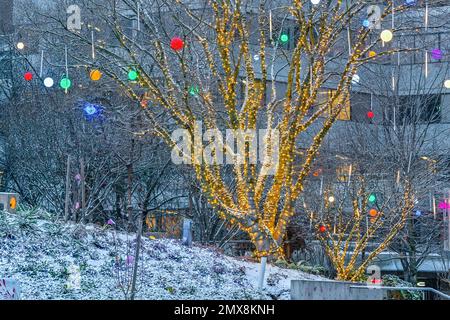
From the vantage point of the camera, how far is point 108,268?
45.2ft

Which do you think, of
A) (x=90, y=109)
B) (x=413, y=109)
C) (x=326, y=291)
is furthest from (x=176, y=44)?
(x=413, y=109)

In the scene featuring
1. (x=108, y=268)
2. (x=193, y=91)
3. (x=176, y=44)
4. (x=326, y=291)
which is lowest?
(x=326, y=291)

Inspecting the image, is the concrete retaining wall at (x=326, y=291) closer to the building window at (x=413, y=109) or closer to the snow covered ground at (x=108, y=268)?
the snow covered ground at (x=108, y=268)

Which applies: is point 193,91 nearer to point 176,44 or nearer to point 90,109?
point 176,44

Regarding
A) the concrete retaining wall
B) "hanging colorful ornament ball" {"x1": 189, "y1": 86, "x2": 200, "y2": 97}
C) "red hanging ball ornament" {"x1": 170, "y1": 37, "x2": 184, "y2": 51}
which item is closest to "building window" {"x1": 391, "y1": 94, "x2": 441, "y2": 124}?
"hanging colorful ornament ball" {"x1": 189, "y1": 86, "x2": 200, "y2": 97}

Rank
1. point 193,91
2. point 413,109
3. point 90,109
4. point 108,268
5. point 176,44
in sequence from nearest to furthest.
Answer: point 108,268, point 176,44, point 193,91, point 90,109, point 413,109

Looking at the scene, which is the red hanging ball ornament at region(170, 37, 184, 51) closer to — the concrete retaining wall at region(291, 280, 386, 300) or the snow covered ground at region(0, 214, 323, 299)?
the snow covered ground at region(0, 214, 323, 299)

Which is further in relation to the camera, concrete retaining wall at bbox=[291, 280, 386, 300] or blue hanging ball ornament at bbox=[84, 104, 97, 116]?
blue hanging ball ornament at bbox=[84, 104, 97, 116]

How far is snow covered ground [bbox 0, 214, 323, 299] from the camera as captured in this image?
1266 centimetres

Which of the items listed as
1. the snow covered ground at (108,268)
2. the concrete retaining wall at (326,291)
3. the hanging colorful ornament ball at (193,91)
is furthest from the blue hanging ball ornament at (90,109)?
the concrete retaining wall at (326,291)

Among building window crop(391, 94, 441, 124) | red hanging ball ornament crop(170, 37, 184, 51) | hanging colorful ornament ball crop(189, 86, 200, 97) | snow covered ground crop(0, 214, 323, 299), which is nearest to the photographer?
snow covered ground crop(0, 214, 323, 299)

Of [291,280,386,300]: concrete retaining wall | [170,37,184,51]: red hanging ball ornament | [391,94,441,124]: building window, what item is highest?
[391,94,441,124]: building window

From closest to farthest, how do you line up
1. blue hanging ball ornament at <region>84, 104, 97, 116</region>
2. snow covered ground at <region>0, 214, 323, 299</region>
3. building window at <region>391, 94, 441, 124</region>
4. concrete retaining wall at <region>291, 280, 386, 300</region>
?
concrete retaining wall at <region>291, 280, 386, 300</region> → snow covered ground at <region>0, 214, 323, 299</region> → blue hanging ball ornament at <region>84, 104, 97, 116</region> → building window at <region>391, 94, 441, 124</region>

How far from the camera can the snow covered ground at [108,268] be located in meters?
12.7
